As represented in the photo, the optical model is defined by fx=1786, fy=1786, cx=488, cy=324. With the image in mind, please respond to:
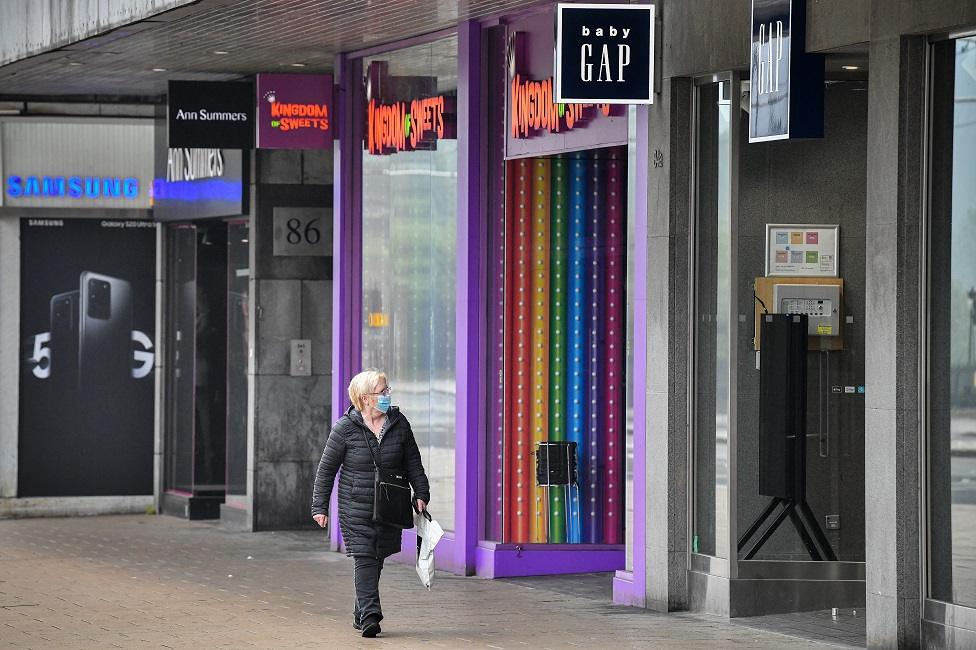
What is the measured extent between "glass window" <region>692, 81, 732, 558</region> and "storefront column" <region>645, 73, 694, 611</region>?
0.27ft

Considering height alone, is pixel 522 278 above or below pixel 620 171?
below

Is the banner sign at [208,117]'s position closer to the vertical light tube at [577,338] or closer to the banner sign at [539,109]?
the banner sign at [539,109]

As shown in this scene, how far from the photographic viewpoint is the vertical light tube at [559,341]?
44.8ft

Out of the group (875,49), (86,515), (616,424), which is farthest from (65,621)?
(86,515)

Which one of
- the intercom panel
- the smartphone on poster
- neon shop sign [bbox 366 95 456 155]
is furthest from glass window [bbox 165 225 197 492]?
the intercom panel

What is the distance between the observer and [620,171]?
13.7 meters

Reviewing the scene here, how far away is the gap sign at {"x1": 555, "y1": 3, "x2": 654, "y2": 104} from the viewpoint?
11.0 metres

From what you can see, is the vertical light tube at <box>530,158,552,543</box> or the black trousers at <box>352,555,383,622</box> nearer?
the black trousers at <box>352,555,383,622</box>

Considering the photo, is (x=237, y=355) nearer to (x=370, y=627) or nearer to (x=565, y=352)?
(x=565, y=352)

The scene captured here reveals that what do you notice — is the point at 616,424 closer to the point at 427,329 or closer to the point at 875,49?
the point at 427,329

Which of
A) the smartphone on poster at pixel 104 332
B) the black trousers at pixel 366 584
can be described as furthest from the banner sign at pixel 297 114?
the black trousers at pixel 366 584

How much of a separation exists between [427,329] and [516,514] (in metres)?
1.73

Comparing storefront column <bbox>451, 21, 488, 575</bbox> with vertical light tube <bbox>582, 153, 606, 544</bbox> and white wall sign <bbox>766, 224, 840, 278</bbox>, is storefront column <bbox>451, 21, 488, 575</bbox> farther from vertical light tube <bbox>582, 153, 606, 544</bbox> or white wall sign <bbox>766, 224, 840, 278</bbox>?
white wall sign <bbox>766, 224, 840, 278</bbox>

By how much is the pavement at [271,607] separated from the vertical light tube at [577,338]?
72 cm
